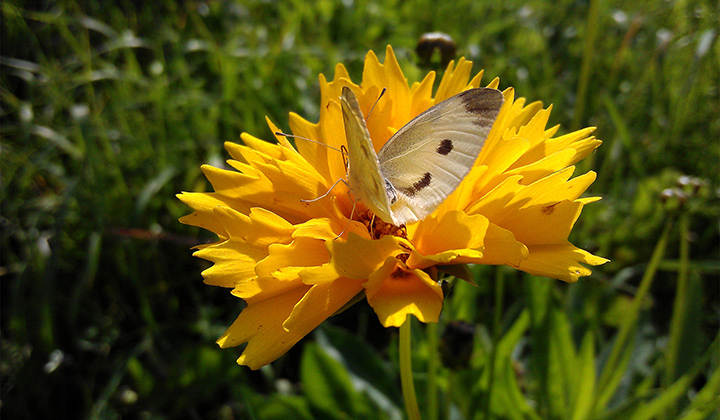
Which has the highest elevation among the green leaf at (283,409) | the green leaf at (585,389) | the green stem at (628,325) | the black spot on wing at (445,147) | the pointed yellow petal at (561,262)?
the black spot on wing at (445,147)

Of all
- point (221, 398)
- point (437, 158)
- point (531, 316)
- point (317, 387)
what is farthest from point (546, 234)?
point (221, 398)

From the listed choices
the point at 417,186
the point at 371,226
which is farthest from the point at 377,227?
the point at 417,186

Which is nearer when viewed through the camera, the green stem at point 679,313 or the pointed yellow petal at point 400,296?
the pointed yellow petal at point 400,296

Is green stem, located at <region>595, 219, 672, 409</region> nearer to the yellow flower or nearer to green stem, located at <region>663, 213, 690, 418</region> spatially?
green stem, located at <region>663, 213, 690, 418</region>

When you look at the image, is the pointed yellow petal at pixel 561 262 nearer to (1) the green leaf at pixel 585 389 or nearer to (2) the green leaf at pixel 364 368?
(1) the green leaf at pixel 585 389

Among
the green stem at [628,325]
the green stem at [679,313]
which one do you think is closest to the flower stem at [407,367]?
the green stem at [628,325]

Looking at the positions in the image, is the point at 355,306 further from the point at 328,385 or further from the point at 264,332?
the point at 264,332
